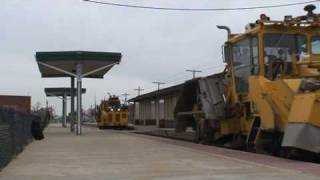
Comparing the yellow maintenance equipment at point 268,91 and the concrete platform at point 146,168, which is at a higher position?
→ the yellow maintenance equipment at point 268,91

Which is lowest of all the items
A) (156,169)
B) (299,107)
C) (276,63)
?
(156,169)

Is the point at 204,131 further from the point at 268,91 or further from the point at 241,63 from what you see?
the point at 268,91

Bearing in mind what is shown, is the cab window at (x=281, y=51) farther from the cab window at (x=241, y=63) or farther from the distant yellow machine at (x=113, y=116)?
the distant yellow machine at (x=113, y=116)

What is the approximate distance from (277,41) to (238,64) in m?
2.25

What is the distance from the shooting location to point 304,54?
18516 millimetres

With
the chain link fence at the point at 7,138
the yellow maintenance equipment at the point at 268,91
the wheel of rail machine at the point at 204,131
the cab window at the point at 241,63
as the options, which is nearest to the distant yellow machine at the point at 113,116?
the wheel of rail machine at the point at 204,131

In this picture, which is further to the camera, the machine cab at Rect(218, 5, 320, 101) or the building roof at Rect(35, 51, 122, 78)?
the building roof at Rect(35, 51, 122, 78)

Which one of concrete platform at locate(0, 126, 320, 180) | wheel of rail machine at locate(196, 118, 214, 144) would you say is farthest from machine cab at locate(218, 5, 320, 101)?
wheel of rail machine at locate(196, 118, 214, 144)

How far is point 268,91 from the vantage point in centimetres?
1691

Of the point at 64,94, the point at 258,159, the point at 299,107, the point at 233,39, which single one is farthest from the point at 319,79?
the point at 64,94

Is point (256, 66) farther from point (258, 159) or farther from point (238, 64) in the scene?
point (258, 159)

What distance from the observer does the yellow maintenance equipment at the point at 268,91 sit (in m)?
15.2

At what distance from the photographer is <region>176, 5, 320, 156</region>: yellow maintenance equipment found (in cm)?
1516

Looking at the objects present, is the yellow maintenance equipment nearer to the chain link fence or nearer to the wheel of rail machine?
the wheel of rail machine
